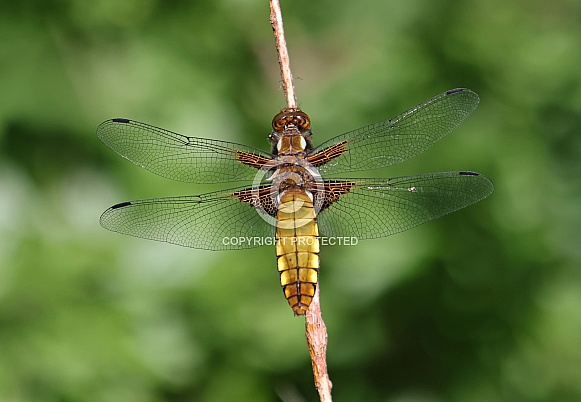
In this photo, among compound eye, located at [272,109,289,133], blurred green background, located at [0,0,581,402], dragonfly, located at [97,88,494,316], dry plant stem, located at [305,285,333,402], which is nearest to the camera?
dry plant stem, located at [305,285,333,402]

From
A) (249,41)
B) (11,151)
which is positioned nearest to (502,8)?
(249,41)

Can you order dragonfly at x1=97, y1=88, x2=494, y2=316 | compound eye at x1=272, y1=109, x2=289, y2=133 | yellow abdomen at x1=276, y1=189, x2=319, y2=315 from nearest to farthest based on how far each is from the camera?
yellow abdomen at x1=276, y1=189, x2=319, y2=315, dragonfly at x1=97, y1=88, x2=494, y2=316, compound eye at x1=272, y1=109, x2=289, y2=133

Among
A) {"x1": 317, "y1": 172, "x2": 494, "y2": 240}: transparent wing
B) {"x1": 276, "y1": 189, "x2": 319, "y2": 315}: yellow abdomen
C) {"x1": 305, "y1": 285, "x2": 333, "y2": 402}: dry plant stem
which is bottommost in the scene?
{"x1": 305, "y1": 285, "x2": 333, "y2": 402}: dry plant stem

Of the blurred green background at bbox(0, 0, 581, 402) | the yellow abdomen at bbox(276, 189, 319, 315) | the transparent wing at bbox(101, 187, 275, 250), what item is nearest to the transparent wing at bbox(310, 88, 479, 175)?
the yellow abdomen at bbox(276, 189, 319, 315)

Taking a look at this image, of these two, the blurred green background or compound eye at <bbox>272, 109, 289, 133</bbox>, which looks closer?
compound eye at <bbox>272, 109, 289, 133</bbox>

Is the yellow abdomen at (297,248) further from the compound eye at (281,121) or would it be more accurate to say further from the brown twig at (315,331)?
the compound eye at (281,121)

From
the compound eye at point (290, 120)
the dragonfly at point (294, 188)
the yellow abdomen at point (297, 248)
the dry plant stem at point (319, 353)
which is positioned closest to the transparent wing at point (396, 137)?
the dragonfly at point (294, 188)

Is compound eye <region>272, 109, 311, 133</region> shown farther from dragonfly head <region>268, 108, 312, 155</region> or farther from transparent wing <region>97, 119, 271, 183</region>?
transparent wing <region>97, 119, 271, 183</region>

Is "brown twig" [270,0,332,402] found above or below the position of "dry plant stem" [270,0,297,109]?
below
